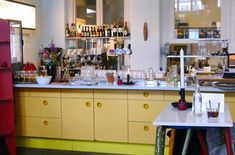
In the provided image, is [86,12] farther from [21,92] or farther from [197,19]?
[21,92]

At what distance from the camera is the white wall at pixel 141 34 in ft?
21.1

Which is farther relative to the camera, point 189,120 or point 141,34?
point 141,34

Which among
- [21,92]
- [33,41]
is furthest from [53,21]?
[21,92]

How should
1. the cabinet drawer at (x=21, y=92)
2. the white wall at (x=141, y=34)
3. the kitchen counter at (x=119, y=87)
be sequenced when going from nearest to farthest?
the kitchen counter at (x=119, y=87)
the cabinet drawer at (x=21, y=92)
the white wall at (x=141, y=34)

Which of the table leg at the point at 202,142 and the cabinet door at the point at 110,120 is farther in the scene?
the cabinet door at the point at 110,120

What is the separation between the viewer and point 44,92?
4566 millimetres

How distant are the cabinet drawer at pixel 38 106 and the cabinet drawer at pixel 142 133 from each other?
3.25 feet

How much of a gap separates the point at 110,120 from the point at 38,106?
1.00 meters

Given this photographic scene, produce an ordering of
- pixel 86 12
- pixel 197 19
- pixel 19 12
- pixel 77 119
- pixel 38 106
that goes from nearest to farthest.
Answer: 1. pixel 77 119
2. pixel 38 106
3. pixel 19 12
4. pixel 197 19
5. pixel 86 12

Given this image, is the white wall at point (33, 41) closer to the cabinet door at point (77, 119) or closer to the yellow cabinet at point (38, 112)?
the yellow cabinet at point (38, 112)

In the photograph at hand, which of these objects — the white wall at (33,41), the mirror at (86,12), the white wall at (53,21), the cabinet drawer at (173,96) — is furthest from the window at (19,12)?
the cabinet drawer at (173,96)

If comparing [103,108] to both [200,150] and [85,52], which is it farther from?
[85,52]

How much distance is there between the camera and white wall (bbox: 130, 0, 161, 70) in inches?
253

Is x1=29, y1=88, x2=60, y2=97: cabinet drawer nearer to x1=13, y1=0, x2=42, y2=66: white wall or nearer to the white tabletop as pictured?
x1=13, y1=0, x2=42, y2=66: white wall
